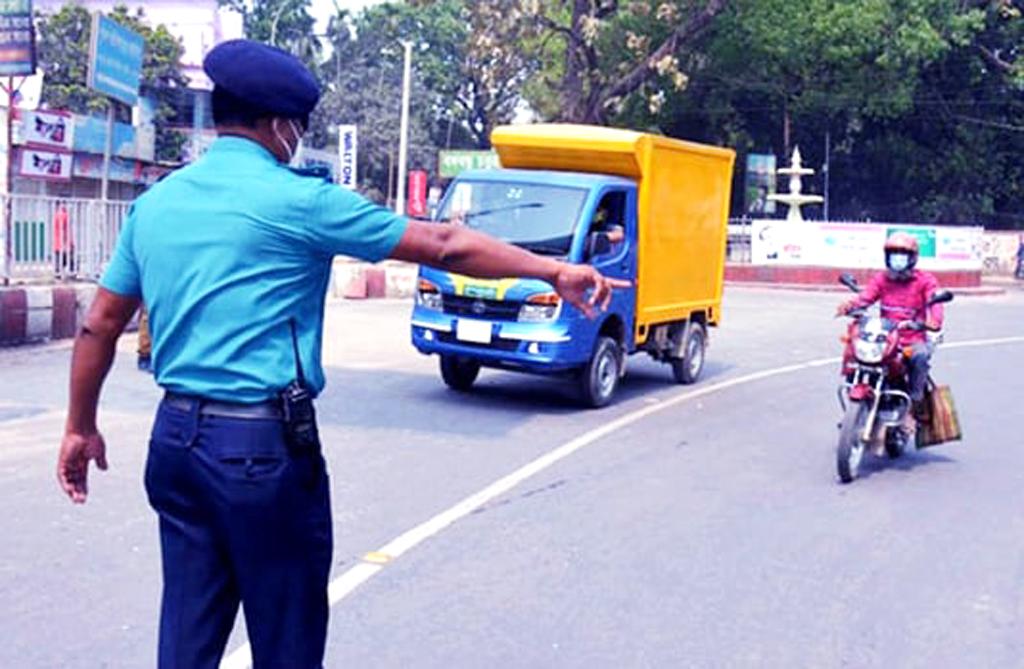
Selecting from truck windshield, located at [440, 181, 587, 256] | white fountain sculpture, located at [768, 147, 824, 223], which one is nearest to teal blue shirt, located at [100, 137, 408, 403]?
truck windshield, located at [440, 181, 587, 256]

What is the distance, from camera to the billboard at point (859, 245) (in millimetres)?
31391

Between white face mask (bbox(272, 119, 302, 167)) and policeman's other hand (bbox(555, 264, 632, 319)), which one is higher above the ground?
white face mask (bbox(272, 119, 302, 167))

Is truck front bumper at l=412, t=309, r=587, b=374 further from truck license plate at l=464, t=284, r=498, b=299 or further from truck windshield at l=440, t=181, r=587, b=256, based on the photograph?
truck windshield at l=440, t=181, r=587, b=256

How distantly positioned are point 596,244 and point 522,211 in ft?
2.55

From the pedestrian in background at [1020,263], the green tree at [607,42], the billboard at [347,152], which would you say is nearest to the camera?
the billboard at [347,152]

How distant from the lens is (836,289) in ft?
101

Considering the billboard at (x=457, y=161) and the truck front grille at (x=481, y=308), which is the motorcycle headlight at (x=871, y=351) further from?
the billboard at (x=457, y=161)

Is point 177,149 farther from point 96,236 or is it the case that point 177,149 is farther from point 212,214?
point 212,214

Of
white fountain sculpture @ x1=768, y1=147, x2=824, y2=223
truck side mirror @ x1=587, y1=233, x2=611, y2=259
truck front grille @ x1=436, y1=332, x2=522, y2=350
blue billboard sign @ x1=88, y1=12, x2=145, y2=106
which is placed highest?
blue billboard sign @ x1=88, y1=12, x2=145, y2=106

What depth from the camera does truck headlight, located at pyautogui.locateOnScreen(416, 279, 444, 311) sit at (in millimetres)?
11312

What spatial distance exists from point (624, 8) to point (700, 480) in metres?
28.8

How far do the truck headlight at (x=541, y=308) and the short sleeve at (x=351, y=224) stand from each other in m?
7.88

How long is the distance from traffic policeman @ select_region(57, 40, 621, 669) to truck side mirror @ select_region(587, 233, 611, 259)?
Answer: 798cm

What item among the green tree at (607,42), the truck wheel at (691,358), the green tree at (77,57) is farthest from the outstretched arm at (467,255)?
the green tree at (77,57)
